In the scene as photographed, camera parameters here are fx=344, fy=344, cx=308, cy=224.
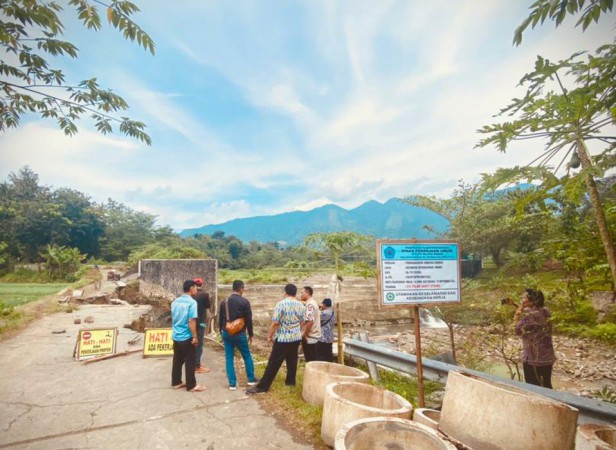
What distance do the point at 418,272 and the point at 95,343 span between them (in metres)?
7.07

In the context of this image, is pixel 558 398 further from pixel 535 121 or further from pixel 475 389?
pixel 535 121

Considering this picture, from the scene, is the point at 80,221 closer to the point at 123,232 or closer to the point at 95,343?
the point at 123,232

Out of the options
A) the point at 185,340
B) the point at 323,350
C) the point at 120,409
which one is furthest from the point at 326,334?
the point at 120,409

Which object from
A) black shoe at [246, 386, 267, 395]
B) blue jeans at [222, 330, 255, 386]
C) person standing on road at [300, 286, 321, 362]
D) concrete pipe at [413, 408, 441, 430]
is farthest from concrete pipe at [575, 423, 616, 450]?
person standing on road at [300, 286, 321, 362]

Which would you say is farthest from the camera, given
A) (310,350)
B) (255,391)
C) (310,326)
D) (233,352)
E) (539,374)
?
(310,350)

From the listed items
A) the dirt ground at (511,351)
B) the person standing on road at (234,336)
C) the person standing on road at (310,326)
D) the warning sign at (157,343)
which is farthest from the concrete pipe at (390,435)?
the warning sign at (157,343)

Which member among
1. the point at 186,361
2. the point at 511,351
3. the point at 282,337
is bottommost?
the point at 511,351

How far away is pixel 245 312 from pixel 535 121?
15.6ft

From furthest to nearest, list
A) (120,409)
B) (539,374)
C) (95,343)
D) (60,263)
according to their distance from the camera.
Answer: (60,263)
(95,343)
(539,374)
(120,409)

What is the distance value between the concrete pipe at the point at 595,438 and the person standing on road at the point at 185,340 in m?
4.88

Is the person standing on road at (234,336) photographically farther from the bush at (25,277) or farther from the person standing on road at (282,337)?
the bush at (25,277)

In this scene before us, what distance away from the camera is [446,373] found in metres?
4.95

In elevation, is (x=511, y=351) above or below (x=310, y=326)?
below

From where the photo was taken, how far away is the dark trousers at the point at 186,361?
5.54 meters
